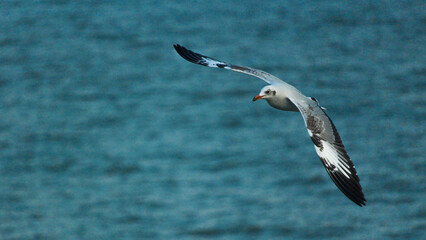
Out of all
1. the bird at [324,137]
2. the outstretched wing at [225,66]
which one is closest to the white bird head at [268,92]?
the bird at [324,137]

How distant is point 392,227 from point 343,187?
475 inches

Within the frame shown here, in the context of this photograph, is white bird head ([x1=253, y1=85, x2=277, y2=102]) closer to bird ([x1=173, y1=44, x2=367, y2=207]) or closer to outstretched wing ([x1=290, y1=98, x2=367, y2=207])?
bird ([x1=173, y1=44, x2=367, y2=207])

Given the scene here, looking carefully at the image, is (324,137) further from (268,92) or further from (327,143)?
(268,92)

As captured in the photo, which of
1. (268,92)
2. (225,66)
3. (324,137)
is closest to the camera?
(324,137)

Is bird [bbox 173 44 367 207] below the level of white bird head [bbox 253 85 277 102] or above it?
below

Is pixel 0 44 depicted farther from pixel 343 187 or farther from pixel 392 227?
pixel 343 187

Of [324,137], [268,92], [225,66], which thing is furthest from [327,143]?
[225,66]

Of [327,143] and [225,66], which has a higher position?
[225,66]

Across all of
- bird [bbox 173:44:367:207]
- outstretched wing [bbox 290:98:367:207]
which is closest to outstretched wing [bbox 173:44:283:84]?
bird [bbox 173:44:367:207]

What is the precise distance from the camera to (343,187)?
31.5 feet

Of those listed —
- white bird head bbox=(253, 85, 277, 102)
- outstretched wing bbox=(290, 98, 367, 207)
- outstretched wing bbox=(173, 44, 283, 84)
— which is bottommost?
outstretched wing bbox=(290, 98, 367, 207)

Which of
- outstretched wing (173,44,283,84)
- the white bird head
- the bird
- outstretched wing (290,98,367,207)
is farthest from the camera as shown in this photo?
outstretched wing (173,44,283,84)

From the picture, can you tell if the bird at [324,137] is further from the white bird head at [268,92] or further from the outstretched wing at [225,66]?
the outstretched wing at [225,66]

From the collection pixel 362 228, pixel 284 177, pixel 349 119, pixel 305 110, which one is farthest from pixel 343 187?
pixel 349 119
